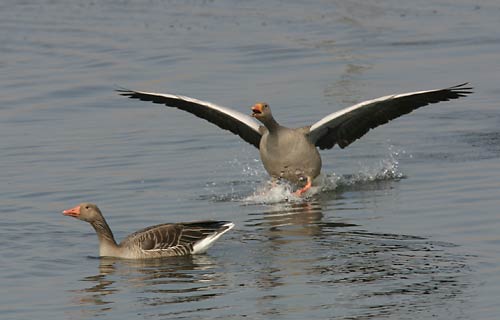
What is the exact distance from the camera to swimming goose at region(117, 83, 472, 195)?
1817cm

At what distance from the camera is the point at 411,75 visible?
26.3m

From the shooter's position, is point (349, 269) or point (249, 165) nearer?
point (349, 269)

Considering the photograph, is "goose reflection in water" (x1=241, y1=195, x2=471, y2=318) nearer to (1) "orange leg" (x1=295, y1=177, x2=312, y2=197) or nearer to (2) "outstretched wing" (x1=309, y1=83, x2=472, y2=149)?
(1) "orange leg" (x1=295, y1=177, x2=312, y2=197)

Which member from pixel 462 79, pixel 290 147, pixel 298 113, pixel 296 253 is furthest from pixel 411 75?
pixel 296 253

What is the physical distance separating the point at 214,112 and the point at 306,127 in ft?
4.84

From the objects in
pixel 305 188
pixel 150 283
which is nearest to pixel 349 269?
pixel 150 283

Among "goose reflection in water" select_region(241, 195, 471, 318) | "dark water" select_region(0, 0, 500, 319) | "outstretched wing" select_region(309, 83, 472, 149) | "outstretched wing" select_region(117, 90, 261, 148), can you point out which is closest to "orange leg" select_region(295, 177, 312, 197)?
"dark water" select_region(0, 0, 500, 319)

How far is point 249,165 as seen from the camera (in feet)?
67.4

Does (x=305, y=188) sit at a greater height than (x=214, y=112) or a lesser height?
lesser

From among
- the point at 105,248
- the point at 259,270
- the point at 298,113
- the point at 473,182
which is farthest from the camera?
the point at 298,113

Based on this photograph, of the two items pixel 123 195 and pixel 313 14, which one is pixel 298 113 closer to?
pixel 123 195

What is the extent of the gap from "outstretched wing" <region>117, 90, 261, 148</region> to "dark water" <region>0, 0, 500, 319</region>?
62 cm

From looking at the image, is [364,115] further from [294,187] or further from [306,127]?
[294,187]

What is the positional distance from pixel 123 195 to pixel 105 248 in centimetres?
327
